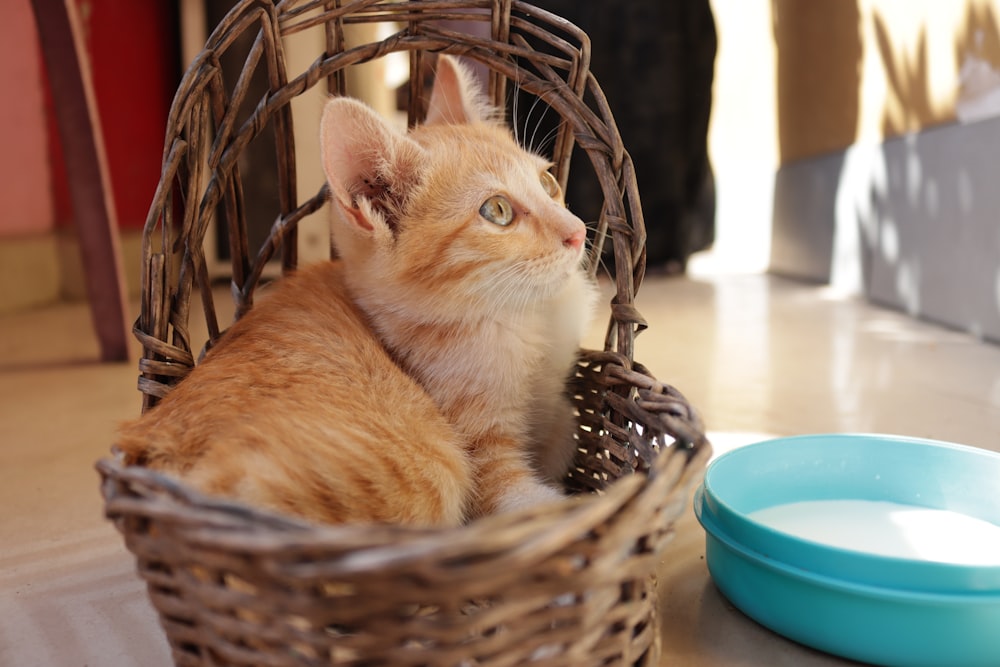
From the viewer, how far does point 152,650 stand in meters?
0.93

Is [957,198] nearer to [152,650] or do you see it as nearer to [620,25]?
[620,25]

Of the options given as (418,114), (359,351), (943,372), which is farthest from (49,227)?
(943,372)

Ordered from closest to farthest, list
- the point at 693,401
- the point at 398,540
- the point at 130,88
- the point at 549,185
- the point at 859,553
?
the point at 398,540, the point at 859,553, the point at 549,185, the point at 693,401, the point at 130,88

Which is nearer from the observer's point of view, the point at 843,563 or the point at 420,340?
the point at 843,563

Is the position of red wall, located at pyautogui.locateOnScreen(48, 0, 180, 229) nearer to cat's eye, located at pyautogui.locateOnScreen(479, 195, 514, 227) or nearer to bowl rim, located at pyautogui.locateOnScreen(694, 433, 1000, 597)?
cat's eye, located at pyautogui.locateOnScreen(479, 195, 514, 227)

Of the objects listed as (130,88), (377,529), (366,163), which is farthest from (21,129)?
(377,529)

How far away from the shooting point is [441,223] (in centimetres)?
108

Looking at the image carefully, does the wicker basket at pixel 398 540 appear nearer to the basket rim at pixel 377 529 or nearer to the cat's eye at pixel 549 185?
the basket rim at pixel 377 529

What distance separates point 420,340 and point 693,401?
2.93 feet

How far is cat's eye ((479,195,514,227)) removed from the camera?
1.09m

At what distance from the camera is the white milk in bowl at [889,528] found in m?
0.97

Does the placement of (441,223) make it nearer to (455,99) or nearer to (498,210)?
(498,210)

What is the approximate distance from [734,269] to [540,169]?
3054mm

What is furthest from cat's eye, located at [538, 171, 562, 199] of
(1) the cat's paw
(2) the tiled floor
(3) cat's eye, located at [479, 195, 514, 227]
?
(2) the tiled floor
